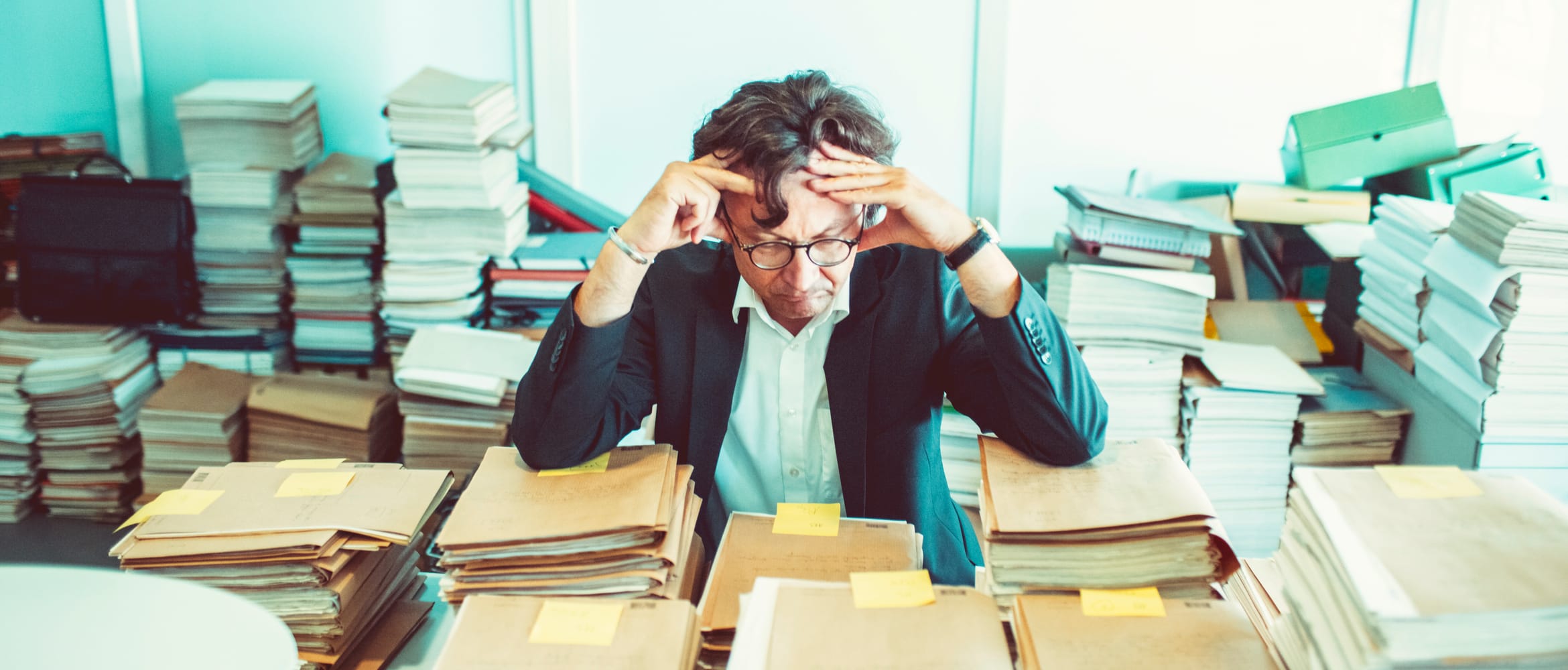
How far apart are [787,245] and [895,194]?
16cm

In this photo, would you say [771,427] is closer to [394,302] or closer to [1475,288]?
[1475,288]

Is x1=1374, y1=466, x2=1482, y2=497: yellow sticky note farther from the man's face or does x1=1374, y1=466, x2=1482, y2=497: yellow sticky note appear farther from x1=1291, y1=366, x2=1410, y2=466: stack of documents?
x1=1291, y1=366, x2=1410, y2=466: stack of documents

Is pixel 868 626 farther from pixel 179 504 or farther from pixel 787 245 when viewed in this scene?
pixel 179 504

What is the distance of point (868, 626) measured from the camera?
1040 mm

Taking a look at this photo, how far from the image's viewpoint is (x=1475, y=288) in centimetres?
199

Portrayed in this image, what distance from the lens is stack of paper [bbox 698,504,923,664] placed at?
112cm

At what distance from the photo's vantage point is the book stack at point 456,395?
262 cm

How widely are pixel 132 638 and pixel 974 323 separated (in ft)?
3.73

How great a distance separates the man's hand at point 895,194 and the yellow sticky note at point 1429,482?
22.4 inches

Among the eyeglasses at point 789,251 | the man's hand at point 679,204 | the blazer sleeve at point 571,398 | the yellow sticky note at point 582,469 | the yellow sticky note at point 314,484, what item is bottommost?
the yellow sticky note at point 314,484

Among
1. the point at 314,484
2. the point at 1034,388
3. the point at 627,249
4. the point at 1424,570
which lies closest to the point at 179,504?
the point at 314,484

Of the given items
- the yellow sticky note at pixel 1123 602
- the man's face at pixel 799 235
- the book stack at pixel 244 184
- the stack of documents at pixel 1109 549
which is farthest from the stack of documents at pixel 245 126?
the yellow sticky note at pixel 1123 602

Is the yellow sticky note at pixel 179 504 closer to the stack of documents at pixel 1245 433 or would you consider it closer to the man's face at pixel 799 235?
the man's face at pixel 799 235

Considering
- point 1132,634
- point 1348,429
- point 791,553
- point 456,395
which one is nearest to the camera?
point 1132,634
